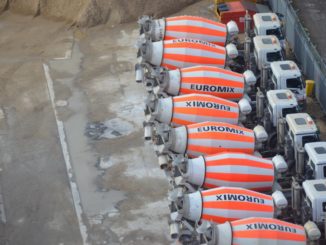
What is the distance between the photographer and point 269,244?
2275 centimetres

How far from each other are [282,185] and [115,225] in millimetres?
5520

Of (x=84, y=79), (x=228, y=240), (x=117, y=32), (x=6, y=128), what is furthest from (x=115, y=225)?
(x=117, y=32)

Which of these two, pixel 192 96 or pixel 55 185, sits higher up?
pixel 192 96

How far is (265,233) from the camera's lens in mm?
22750

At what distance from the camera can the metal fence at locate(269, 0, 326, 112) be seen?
32031mm

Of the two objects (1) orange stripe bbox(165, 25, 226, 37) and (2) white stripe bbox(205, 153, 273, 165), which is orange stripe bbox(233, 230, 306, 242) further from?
(1) orange stripe bbox(165, 25, 226, 37)

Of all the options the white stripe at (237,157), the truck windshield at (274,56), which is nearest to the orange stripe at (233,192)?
the white stripe at (237,157)

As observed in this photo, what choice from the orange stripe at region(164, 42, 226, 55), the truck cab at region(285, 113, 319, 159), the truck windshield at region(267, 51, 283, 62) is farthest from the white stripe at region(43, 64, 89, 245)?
the truck windshield at region(267, 51, 283, 62)

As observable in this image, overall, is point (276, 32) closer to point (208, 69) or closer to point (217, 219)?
point (208, 69)

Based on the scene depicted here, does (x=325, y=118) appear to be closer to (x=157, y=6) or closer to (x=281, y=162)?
(x=281, y=162)

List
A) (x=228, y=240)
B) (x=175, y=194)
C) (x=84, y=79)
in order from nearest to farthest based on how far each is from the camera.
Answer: (x=228, y=240) < (x=175, y=194) < (x=84, y=79)

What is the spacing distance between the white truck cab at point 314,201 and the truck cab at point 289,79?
21.8 ft

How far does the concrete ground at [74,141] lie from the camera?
2662cm

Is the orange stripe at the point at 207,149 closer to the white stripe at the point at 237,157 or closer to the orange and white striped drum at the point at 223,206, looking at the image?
the white stripe at the point at 237,157
